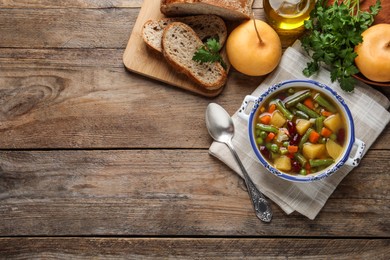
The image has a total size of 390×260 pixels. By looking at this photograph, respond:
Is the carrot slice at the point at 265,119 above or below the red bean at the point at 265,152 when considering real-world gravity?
above

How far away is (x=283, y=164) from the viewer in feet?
6.42

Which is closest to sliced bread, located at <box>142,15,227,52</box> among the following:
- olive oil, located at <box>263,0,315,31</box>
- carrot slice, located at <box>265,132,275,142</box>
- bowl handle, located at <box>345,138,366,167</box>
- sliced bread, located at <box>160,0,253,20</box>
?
sliced bread, located at <box>160,0,253,20</box>

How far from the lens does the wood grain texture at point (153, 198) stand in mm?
2092

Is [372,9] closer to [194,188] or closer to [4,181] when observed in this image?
[194,188]

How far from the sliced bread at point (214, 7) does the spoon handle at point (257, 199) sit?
1.57 ft

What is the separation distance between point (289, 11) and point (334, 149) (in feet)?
1.78

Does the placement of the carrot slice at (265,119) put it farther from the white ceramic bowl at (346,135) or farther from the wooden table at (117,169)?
the wooden table at (117,169)

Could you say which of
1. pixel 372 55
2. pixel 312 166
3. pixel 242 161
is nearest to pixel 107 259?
pixel 242 161

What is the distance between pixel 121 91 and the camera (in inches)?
85.8

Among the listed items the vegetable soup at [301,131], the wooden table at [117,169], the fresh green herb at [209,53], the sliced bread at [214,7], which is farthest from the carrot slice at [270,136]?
the sliced bread at [214,7]

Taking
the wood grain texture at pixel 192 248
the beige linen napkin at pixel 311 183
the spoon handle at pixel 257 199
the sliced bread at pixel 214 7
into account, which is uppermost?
the sliced bread at pixel 214 7

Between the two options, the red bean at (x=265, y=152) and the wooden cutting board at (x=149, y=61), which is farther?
the wooden cutting board at (x=149, y=61)

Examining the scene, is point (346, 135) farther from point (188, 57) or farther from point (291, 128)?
point (188, 57)

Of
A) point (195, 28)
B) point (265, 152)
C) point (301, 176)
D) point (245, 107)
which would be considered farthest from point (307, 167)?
point (195, 28)
